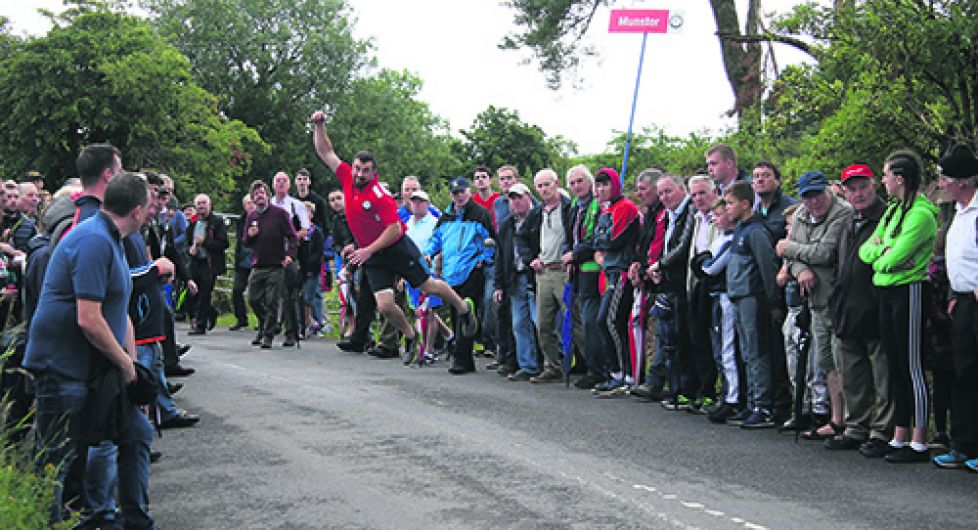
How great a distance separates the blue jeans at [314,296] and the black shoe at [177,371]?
19.2 feet

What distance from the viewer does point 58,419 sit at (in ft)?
19.0

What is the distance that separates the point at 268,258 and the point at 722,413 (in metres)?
8.00

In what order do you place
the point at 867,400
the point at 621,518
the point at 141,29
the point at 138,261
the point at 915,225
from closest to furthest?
1. the point at 621,518
2. the point at 138,261
3. the point at 915,225
4. the point at 867,400
5. the point at 141,29

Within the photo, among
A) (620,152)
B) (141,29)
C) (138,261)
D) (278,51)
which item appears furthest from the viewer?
(278,51)

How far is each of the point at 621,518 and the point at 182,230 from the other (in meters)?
13.6

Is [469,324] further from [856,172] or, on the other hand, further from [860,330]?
[856,172]

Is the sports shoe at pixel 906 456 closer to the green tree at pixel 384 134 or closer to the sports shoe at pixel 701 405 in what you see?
the sports shoe at pixel 701 405

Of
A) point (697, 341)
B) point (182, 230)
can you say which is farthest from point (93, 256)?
point (182, 230)

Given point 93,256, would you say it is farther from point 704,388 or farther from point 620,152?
point 620,152

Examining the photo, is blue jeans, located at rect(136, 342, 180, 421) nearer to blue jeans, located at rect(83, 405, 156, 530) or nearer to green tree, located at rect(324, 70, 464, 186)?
blue jeans, located at rect(83, 405, 156, 530)

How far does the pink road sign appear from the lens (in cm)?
1612

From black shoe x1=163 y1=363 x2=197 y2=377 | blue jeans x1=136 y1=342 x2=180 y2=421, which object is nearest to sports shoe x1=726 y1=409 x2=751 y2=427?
blue jeans x1=136 y1=342 x2=180 y2=421

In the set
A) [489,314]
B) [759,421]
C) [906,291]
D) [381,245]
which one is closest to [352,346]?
[489,314]

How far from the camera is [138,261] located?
789 centimetres
